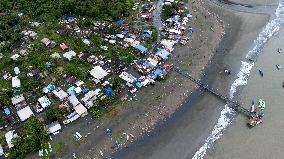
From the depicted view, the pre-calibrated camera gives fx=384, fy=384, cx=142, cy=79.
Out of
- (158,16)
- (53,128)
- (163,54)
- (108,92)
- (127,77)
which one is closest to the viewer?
(53,128)

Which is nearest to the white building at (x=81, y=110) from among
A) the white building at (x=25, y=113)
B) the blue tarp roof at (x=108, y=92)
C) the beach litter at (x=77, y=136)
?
the beach litter at (x=77, y=136)

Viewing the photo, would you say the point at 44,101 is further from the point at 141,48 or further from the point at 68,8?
the point at 68,8

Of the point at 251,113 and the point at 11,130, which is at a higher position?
the point at 251,113

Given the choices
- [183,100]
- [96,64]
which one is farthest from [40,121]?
[183,100]

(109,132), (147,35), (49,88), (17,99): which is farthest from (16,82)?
(147,35)

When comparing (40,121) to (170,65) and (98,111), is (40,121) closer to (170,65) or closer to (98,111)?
(98,111)
